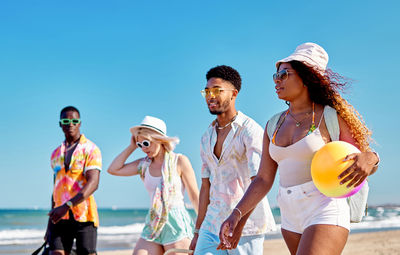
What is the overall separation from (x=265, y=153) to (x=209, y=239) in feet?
4.13

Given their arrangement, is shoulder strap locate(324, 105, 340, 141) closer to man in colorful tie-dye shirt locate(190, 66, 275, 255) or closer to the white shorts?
the white shorts

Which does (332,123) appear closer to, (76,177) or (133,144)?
(133,144)

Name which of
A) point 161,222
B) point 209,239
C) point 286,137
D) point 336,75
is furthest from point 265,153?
point 161,222

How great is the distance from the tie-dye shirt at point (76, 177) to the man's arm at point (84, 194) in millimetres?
94

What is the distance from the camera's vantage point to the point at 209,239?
469cm

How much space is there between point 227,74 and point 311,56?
1.89m

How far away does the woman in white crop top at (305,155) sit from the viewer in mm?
3154

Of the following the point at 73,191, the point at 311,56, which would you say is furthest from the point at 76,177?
the point at 311,56

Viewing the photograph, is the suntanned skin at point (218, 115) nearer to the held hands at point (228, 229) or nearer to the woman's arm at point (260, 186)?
the woman's arm at point (260, 186)

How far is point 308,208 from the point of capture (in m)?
A: 3.32

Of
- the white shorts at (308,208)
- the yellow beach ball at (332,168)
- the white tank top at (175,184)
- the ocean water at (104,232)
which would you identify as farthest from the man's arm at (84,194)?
the ocean water at (104,232)

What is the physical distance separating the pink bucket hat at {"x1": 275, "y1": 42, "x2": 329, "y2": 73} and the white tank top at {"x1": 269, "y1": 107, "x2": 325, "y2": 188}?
50 cm

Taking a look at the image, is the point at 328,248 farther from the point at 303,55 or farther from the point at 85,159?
the point at 85,159

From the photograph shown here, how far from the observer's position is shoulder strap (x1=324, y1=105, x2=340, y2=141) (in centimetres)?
340
